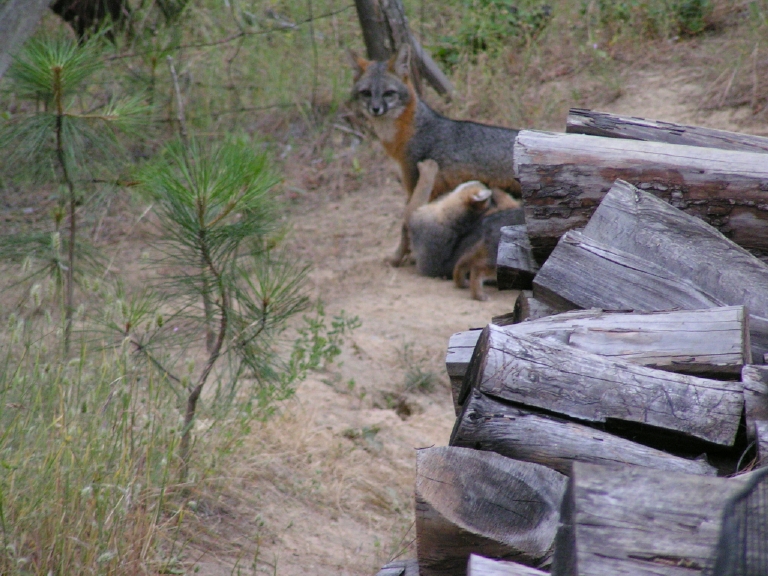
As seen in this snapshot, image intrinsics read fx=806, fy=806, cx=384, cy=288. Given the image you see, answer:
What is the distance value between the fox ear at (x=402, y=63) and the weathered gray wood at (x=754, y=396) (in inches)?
237

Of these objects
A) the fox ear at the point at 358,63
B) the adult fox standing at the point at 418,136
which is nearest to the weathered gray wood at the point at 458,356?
the adult fox standing at the point at 418,136

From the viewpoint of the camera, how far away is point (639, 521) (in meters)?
1.31

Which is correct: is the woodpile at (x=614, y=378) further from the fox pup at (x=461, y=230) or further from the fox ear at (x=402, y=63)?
the fox ear at (x=402, y=63)

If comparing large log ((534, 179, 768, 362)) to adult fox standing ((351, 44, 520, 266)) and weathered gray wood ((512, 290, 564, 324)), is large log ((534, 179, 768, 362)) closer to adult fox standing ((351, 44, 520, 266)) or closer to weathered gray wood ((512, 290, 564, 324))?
weathered gray wood ((512, 290, 564, 324))

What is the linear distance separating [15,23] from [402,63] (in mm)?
4321

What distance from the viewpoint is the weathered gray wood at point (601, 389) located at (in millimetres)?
2082

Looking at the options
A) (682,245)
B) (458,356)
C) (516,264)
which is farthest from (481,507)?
(516,264)

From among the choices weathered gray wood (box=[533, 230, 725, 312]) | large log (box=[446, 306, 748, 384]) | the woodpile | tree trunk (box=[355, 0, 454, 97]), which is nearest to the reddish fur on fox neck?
tree trunk (box=[355, 0, 454, 97])

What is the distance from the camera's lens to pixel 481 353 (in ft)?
7.19

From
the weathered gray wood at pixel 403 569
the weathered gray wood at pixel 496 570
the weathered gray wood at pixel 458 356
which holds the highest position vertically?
the weathered gray wood at pixel 496 570

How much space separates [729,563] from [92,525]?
1815 millimetres

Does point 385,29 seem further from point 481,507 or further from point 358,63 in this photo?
point 481,507

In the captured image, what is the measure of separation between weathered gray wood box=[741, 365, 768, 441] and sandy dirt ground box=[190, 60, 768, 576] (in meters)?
1.56

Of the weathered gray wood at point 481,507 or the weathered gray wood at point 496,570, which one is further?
the weathered gray wood at point 481,507
